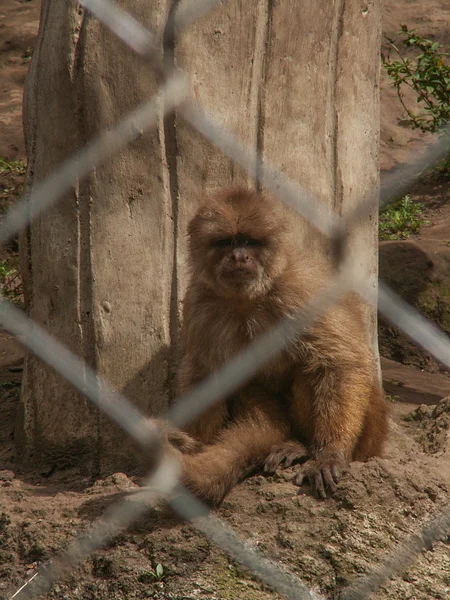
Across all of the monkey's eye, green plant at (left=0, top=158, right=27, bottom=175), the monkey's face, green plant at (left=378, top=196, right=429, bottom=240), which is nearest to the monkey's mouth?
the monkey's face

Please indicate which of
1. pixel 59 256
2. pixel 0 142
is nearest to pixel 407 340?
pixel 59 256

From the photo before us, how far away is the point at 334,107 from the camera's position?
4.75 meters

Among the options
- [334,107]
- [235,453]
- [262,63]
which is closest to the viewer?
[235,453]

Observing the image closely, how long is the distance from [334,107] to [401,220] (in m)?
3.62

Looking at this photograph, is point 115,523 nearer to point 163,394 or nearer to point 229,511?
point 229,511

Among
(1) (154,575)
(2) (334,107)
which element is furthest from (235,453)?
(2) (334,107)

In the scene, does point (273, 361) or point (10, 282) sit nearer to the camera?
point (273, 361)

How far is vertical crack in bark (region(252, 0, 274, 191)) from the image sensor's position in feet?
14.6

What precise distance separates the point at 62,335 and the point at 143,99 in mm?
1285

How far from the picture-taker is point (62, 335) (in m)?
4.61

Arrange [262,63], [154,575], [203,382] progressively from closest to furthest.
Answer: [154,575]
[203,382]
[262,63]

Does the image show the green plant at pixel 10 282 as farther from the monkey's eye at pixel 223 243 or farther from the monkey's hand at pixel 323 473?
the monkey's hand at pixel 323 473

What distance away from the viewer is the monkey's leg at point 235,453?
12.3 ft

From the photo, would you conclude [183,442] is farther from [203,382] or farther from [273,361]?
[273,361]
